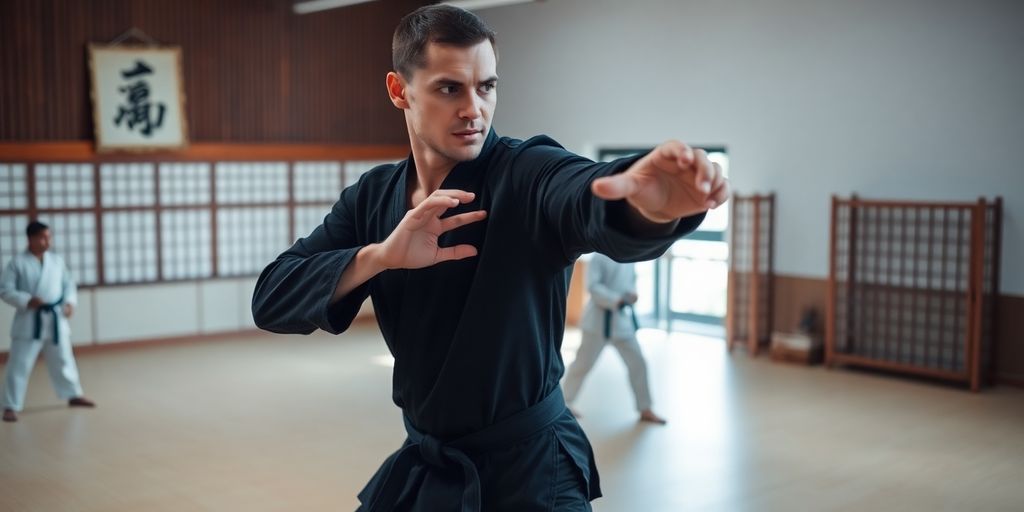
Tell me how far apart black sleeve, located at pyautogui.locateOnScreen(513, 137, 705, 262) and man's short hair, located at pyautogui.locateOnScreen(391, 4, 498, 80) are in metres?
0.21

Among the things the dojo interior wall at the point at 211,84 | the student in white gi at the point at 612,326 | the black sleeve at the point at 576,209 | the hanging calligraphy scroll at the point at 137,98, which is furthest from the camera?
the hanging calligraphy scroll at the point at 137,98

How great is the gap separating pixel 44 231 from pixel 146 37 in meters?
2.86

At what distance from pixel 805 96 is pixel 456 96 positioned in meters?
6.72

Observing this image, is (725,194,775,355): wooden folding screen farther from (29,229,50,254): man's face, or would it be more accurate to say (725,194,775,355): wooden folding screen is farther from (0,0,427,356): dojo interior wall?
(29,229,50,254): man's face

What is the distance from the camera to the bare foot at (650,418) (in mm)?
5902

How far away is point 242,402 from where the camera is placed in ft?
21.5

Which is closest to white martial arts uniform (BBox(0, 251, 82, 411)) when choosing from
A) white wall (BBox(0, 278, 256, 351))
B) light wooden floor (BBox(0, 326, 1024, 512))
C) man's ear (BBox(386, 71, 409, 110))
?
light wooden floor (BBox(0, 326, 1024, 512))

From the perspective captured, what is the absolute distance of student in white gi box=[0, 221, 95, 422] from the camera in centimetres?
611

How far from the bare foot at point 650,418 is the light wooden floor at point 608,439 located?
105 mm

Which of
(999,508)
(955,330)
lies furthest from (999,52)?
(999,508)

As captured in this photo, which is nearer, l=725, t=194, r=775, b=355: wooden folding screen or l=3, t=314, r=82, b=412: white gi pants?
l=3, t=314, r=82, b=412: white gi pants

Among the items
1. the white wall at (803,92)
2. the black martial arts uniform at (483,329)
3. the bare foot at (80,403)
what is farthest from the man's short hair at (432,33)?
the white wall at (803,92)

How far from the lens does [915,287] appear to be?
7.13 meters

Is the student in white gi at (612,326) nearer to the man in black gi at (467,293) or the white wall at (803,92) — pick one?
the white wall at (803,92)
